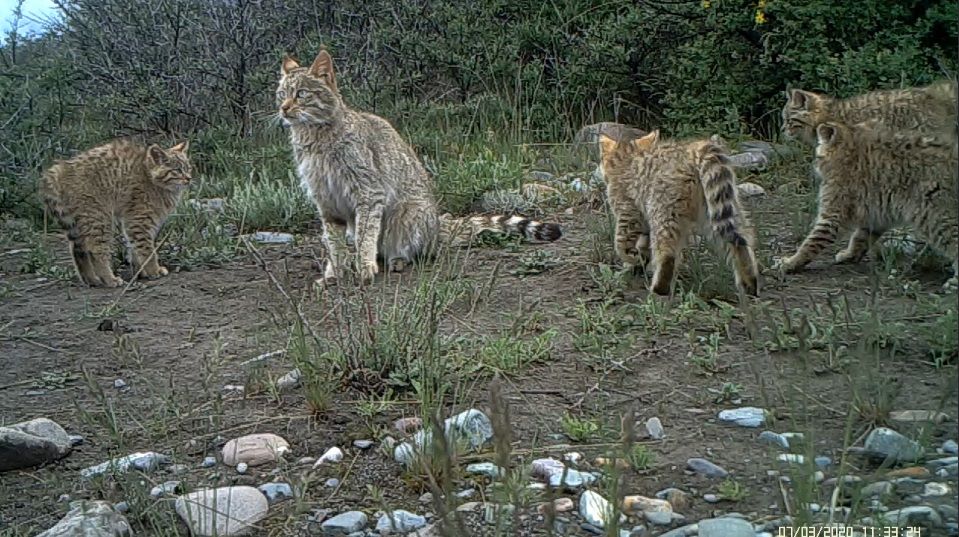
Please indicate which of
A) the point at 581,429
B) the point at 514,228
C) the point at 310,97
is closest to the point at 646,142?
the point at 514,228

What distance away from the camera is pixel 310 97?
7.21m

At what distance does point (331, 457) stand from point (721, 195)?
99.8 inches

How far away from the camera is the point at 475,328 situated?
5297mm

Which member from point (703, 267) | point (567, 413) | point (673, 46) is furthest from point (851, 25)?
point (567, 413)

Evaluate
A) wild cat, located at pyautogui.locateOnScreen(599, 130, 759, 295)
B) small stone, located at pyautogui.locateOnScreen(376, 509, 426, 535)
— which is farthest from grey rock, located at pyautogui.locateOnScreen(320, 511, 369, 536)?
wild cat, located at pyautogui.locateOnScreen(599, 130, 759, 295)

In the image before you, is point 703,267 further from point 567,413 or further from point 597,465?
point 597,465

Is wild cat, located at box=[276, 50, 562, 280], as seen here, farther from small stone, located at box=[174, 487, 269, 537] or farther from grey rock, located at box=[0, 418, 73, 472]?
small stone, located at box=[174, 487, 269, 537]

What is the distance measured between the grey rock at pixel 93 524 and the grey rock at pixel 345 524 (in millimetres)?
670

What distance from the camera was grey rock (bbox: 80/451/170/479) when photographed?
12.6ft

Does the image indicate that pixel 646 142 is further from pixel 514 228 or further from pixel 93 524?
pixel 93 524

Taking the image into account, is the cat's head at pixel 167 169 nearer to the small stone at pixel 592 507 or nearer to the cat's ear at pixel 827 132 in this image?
the cat's ear at pixel 827 132

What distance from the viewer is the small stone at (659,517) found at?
3285mm

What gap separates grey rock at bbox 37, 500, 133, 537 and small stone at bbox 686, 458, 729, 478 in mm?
1978

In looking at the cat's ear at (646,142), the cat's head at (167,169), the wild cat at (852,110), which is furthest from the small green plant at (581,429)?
the cat's head at (167,169)
